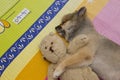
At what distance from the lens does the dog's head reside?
152cm

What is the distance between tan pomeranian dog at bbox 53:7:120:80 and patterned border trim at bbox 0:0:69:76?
0.47 ft

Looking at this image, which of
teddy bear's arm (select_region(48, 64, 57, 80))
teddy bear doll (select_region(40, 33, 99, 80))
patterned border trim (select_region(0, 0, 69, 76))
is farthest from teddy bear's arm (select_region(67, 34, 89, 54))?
patterned border trim (select_region(0, 0, 69, 76))

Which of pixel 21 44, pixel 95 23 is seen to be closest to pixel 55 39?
pixel 21 44

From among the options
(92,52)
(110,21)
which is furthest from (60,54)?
(110,21)

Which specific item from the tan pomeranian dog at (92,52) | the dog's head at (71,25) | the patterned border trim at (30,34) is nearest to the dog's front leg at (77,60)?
the tan pomeranian dog at (92,52)

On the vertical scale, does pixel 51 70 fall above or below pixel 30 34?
below

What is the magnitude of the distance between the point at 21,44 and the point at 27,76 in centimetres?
21

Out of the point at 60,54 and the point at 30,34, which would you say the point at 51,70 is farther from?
the point at 30,34

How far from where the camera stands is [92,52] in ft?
4.62

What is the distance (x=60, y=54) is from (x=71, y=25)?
224 millimetres

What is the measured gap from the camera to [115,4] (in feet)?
5.66

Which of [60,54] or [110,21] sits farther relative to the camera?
[110,21]

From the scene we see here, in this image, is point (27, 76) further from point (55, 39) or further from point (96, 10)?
point (96, 10)

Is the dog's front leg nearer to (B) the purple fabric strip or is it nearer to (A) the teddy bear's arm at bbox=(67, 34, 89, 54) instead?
(A) the teddy bear's arm at bbox=(67, 34, 89, 54)
